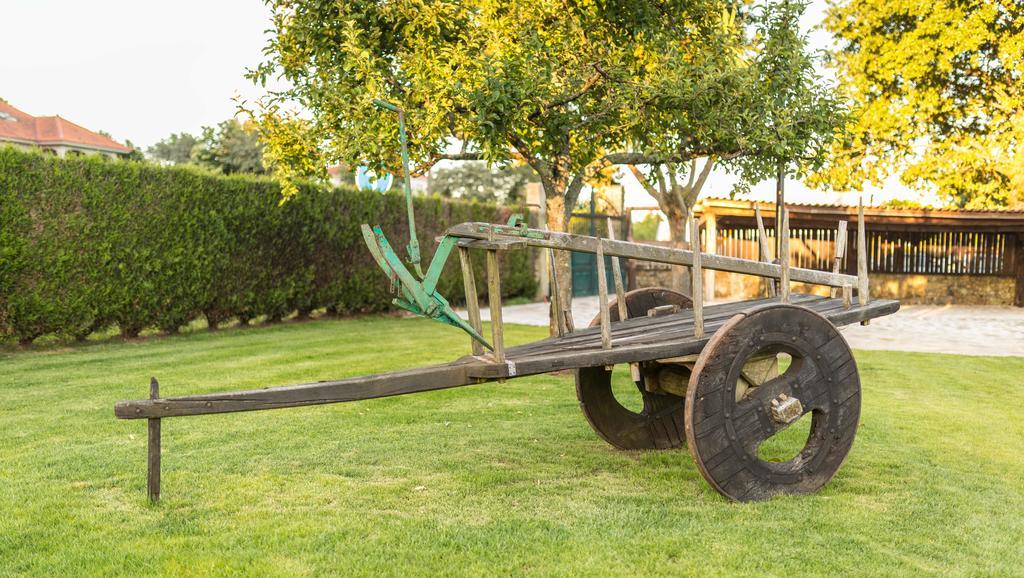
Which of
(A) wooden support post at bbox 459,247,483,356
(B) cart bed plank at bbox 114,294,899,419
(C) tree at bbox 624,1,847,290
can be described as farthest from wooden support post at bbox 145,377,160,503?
(C) tree at bbox 624,1,847,290

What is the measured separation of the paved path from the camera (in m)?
12.6

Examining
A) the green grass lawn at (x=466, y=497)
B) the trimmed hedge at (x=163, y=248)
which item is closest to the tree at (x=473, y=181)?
the trimmed hedge at (x=163, y=248)

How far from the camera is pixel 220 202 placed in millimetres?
13570

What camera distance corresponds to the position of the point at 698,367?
4277 mm

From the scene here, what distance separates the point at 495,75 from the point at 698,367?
3.84 meters

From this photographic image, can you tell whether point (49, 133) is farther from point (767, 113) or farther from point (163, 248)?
point (767, 113)

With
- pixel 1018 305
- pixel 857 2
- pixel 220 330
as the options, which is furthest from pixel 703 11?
pixel 1018 305

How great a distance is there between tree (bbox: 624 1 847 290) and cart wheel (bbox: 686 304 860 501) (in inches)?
139

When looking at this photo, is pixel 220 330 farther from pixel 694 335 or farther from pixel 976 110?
pixel 976 110

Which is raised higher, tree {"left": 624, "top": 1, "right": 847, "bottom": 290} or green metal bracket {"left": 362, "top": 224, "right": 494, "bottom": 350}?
tree {"left": 624, "top": 1, "right": 847, "bottom": 290}

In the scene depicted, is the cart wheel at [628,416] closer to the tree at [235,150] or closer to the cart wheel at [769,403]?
the cart wheel at [769,403]

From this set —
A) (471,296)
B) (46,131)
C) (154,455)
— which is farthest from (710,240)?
(46,131)

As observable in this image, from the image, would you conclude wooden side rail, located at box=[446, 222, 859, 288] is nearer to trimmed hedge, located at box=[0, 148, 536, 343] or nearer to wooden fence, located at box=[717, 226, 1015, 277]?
trimmed hedge, located at box=[0, 148, 536, 343]

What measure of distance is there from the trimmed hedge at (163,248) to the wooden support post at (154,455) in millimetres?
7809
